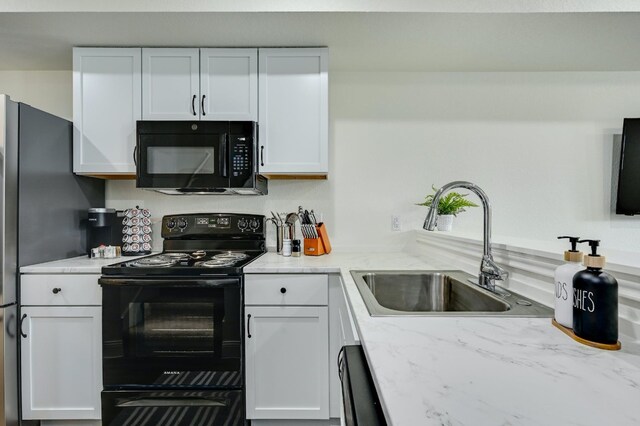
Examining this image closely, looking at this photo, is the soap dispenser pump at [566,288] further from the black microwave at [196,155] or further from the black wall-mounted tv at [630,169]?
the black wall-mounted tv at [630,169]

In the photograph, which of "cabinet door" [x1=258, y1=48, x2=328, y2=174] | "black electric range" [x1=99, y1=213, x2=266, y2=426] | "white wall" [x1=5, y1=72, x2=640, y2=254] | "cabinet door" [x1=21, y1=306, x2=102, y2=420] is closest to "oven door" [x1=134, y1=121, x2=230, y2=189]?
"cabinet door" [x1=258, y1=48, x2=328, y2=174]

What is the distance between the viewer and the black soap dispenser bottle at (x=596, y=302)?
0.67m

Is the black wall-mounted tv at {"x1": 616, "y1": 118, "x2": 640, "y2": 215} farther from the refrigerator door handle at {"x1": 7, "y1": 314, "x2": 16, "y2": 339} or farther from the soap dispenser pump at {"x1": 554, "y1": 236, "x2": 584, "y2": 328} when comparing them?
the refrigerator door handle at {"x1": 7, "y1": 314, "x2": 16, "y2": 339}

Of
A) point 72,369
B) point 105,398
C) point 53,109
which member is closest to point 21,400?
point 72,369

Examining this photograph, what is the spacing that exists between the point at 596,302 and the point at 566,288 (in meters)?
0.10

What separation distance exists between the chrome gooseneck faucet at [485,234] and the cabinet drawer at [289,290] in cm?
76

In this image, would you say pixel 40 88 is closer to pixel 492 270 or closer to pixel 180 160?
pixel 180 160

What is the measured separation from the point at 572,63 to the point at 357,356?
255 centimetres

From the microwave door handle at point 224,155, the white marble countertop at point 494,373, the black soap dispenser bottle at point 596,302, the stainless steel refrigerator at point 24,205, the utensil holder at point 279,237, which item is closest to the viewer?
the white marble countertop at point 494,373

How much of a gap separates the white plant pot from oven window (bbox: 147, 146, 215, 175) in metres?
1.49

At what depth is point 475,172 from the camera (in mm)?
2404

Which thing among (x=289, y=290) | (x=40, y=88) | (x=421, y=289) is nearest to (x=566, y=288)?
(x=421, y=289)

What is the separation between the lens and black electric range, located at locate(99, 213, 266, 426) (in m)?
1.64

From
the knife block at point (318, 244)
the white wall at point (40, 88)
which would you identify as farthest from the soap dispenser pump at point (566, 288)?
the white wall at point (40, 88)
